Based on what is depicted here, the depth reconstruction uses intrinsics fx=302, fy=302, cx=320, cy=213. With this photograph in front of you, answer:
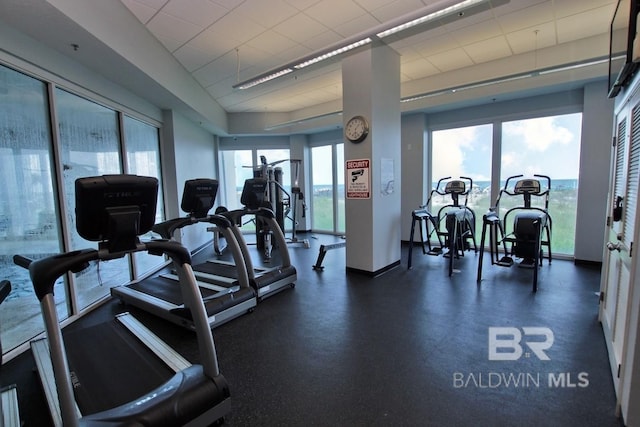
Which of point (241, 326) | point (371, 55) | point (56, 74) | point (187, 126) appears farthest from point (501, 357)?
point (187, 126)

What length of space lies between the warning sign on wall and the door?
247cm

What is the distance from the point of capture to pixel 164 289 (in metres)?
3.63

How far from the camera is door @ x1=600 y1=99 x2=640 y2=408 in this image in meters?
1.86

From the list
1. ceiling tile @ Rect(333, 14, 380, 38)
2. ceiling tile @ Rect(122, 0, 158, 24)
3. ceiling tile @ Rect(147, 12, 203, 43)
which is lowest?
ceiling tile @ Rect(122, 0, 158, 24)

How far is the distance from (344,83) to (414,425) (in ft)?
13.2

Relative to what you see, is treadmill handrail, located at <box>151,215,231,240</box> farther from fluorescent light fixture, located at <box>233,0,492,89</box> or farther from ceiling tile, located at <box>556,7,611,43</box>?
ceiling tile, located at <box>556,7,611,43</box>

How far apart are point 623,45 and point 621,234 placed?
1383 mm

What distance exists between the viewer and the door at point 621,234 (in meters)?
1.86

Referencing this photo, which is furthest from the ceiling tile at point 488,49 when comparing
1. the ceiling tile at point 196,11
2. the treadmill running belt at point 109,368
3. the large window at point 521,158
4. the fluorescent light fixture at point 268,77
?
the treadmill running belt at point 109,368

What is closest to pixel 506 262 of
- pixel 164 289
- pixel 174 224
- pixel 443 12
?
pixel 443 12

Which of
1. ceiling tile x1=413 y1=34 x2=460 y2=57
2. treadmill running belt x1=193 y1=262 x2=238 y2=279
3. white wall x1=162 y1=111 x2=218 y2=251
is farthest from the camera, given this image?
white wall x1=162 y1=111 x2=218 y2=251

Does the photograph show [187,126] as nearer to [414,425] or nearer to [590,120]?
[414,425]

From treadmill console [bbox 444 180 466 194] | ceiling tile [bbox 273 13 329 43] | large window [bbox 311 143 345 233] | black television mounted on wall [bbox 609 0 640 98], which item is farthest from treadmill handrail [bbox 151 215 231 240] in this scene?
large window [bbox 311 143 345 233]

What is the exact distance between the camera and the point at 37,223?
9.24 ft
